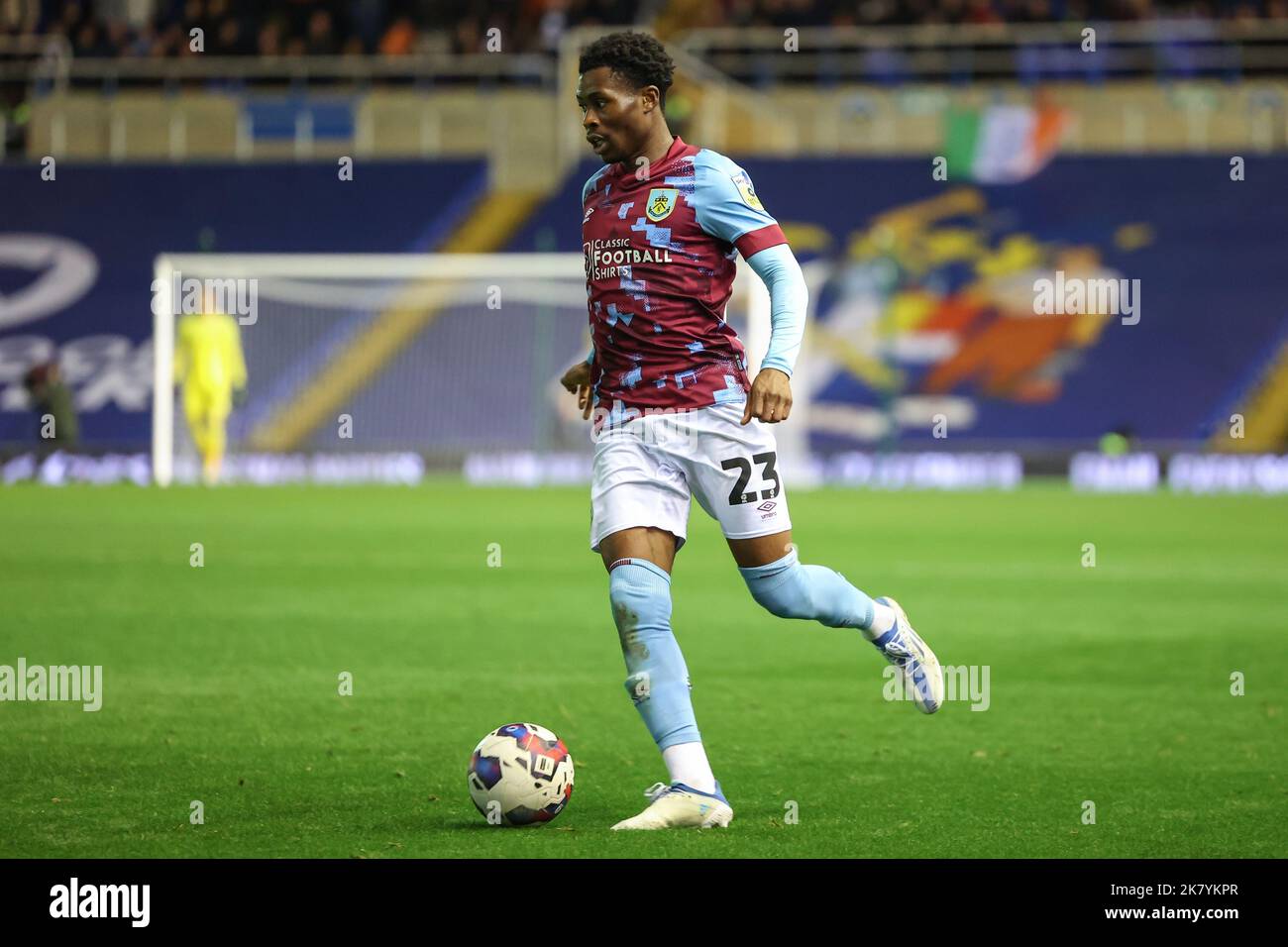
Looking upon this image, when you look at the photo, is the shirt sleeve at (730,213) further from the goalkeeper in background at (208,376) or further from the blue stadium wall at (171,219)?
the blue stadium wall at (171,219)

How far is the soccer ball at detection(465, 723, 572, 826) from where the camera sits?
17.9 ft

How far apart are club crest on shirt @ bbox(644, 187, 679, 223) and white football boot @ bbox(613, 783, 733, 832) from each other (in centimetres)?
162

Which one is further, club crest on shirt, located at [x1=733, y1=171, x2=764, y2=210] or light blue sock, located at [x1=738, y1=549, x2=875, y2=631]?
light blue sock, located at [x1=738, y1=549, x2=875, y2=631]

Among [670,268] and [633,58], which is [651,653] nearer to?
[670,268]

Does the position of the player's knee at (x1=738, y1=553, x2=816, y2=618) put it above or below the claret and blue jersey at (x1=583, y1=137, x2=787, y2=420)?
below

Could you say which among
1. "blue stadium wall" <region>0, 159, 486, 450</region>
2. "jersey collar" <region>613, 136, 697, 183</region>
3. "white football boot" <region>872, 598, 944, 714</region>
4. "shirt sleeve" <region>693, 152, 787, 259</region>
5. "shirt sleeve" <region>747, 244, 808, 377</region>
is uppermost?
"blue stadium wall" <region>0, 159, 486, 450</region>

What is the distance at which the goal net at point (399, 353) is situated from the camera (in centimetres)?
2730

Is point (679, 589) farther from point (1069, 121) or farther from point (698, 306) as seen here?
point (1069, 121)

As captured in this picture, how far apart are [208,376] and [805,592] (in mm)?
20714

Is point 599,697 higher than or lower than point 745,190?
lower

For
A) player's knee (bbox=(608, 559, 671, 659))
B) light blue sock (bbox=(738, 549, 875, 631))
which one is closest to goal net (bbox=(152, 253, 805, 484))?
light blue sock (bbox=(738, 549, 875, 631))

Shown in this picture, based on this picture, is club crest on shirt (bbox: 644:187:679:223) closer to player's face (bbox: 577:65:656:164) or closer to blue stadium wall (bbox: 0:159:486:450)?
player's face (bbox: 577:65:656:164)

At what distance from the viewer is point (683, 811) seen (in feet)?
17.7

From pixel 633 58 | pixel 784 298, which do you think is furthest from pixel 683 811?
pixel 633 58
